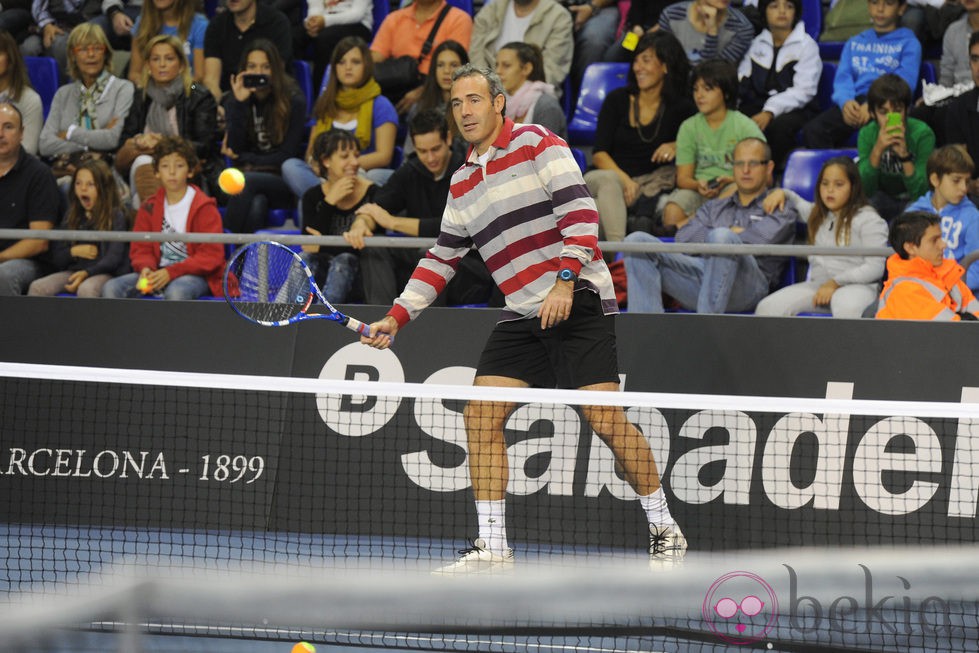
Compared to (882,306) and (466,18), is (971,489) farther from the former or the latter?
(466,18)

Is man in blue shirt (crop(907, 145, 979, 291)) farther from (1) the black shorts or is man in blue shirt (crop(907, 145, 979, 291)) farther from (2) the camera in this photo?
(2) the camera

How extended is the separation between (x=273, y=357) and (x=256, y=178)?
6.57 ft

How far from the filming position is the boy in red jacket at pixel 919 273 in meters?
6.96

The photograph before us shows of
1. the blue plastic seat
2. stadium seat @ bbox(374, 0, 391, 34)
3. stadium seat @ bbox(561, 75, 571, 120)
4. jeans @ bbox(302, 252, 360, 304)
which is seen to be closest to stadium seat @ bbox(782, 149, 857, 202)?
the blue plastic seat

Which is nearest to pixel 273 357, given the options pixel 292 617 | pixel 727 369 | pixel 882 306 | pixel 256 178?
pixel 256 178

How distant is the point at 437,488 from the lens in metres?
7.23

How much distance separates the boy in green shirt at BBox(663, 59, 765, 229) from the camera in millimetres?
8812

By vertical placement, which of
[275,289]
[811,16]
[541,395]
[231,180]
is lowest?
[541,395]

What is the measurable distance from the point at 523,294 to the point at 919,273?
2.39 meters

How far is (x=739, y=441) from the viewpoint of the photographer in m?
6.91

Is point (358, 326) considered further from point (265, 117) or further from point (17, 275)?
point (265, 117)

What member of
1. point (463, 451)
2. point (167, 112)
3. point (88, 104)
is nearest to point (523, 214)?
point (463, 451)

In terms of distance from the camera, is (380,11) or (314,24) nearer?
(314,24)

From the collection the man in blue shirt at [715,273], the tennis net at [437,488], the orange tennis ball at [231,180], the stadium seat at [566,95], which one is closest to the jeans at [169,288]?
the orange tennis ball at [231,180]
